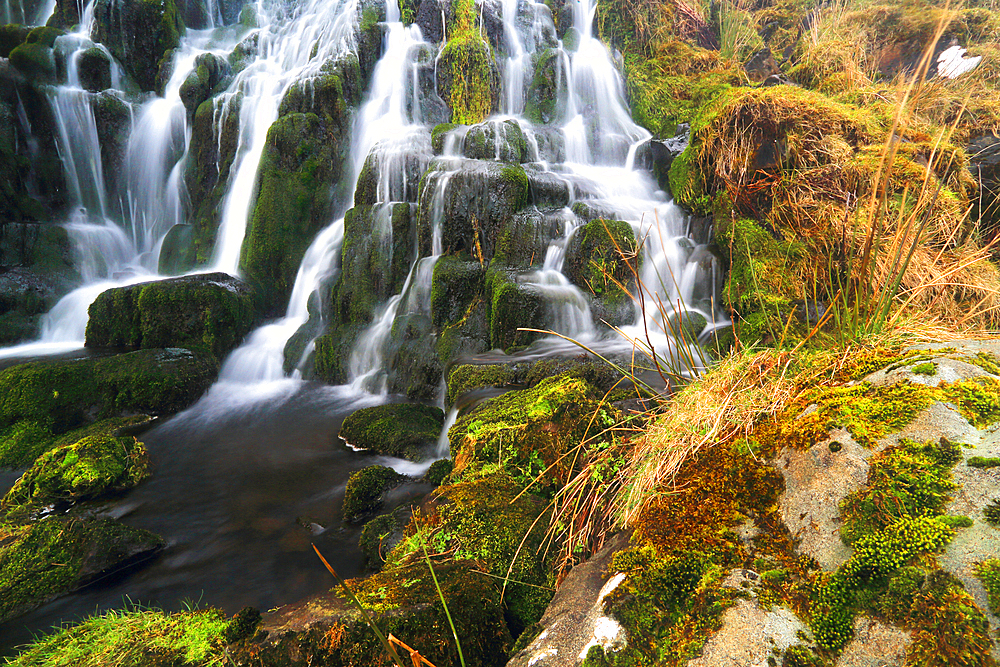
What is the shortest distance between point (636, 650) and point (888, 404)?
1109 millimetres

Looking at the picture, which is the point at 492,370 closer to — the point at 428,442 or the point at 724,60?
the point at 428,442

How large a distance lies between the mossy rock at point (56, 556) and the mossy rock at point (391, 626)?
9.36 feet

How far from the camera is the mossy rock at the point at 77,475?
16.1 ft

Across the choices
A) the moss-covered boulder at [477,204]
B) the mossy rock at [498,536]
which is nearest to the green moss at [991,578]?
the mossy rock at [498,536]

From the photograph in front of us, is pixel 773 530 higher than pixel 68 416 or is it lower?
higher

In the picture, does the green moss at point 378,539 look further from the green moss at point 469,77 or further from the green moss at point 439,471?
the green moss at point 469,77

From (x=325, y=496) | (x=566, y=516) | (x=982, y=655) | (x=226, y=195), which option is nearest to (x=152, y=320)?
(x=226, y=195)

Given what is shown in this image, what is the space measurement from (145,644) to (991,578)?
2.88 metres

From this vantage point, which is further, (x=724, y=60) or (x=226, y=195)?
(x=226, y=195)

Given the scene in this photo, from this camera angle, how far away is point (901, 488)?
4.27 feet

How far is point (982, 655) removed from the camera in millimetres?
962

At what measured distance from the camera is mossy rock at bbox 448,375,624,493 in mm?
2732

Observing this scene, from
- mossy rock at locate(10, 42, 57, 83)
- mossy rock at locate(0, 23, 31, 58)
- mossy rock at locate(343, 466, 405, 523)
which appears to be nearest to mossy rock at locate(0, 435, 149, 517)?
mossy rock at locate(343, 466, 405, 523)

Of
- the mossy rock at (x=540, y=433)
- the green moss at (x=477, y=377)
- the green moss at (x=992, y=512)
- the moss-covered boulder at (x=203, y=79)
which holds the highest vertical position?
the moss-covered boulder at (x=203, y=79)
